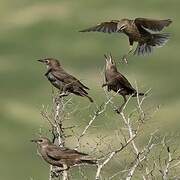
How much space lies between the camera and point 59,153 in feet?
24.1

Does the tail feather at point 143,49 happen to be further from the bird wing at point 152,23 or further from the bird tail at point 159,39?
the bird wing at point 152,23

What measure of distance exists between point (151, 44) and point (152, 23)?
0.79ft

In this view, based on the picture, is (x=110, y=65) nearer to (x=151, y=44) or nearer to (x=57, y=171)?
(x=151, y=44)

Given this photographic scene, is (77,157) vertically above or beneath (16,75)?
beneath

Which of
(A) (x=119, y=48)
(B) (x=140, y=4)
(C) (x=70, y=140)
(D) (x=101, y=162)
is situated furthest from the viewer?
(B) (x=140, y=4)

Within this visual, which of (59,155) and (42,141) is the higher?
(42,141)

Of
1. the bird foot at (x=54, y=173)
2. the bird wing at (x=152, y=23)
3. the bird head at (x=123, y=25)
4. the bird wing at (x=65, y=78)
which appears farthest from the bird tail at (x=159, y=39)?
the bird foot at (x=54, y=173)

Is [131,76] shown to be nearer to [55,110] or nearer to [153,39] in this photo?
[153,39]

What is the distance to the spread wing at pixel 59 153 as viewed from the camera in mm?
7309

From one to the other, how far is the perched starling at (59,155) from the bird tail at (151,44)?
5.83 feet

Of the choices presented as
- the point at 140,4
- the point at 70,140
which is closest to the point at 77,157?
the point at 70,140

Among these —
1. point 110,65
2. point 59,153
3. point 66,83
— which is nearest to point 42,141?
point 59,153

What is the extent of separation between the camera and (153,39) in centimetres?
892

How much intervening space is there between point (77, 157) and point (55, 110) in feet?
2.39
